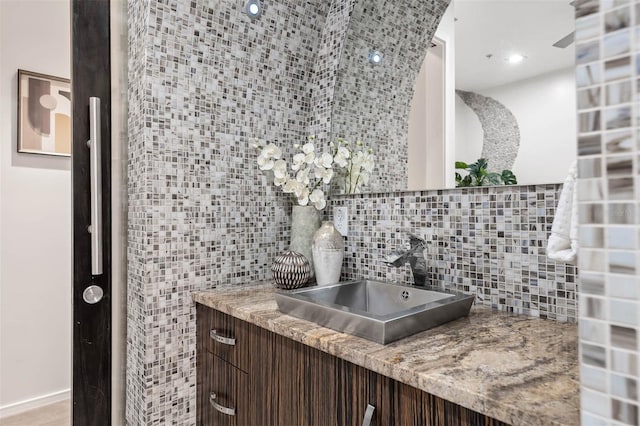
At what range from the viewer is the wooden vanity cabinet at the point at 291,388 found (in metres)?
0.76

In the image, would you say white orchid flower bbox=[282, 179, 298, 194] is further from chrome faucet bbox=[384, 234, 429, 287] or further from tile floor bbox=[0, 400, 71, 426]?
tile floor bbox=[0, 400, 71, 426]

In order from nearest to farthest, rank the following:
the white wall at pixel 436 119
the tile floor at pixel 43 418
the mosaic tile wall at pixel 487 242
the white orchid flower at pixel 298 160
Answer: the mosaic tile wall at pixel 487 242
the white wall at pixel 436 119
the white orchid flower at pixel 298 160
the tile floor at pixel 43 418

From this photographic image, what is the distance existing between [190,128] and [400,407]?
3.95 ft

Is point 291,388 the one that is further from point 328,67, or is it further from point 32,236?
point 32,236

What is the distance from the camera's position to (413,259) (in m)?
1.29

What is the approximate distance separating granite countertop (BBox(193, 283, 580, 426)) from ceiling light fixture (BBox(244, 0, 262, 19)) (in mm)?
1215

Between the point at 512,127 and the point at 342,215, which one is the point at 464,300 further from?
the point at 342,215

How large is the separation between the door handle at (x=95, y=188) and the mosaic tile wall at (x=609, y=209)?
1521 mm

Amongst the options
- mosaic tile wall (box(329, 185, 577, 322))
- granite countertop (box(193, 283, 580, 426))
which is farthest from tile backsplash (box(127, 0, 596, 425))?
granite countertop (box(193, 283, 580, 426))

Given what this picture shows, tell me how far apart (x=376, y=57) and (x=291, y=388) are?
1.34 m

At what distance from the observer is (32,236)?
2.49 meters

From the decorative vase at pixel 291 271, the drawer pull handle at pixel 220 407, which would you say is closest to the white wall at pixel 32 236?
the drawer pull handle at pixel 220 407

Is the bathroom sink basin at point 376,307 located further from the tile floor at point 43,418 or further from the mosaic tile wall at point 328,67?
the tile floor at point 43,418

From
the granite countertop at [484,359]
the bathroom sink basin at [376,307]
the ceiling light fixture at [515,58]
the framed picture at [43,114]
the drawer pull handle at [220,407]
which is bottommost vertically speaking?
the drawer pull handle at [220,407]
